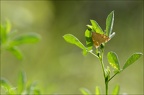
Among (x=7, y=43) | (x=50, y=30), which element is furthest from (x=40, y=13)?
(x=7, y=43)

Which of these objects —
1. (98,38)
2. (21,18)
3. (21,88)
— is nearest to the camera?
(98,38)

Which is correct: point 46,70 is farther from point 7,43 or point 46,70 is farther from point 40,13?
point 7,43

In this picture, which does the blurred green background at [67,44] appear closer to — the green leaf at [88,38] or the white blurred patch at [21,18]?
the white blurred patch at [21,18]

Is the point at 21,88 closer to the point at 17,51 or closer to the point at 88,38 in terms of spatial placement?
the point at 17,51

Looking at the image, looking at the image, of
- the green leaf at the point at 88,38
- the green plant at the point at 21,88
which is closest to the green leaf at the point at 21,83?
the green plant at the point at 21,88

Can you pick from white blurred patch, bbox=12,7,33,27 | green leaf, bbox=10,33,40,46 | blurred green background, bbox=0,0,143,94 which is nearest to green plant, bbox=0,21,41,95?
green leaf, bbox=10,33,40,46

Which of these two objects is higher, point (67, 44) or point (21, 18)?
point (21, 18)

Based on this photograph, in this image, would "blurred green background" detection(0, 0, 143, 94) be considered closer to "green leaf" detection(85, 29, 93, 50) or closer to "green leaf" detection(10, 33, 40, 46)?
"green leaf" detection(10, 33, 40, 46)

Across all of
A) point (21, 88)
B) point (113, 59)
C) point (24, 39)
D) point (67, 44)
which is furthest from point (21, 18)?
point (113, 59)
